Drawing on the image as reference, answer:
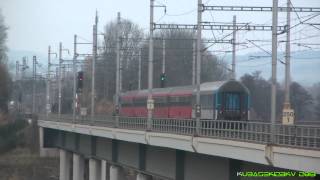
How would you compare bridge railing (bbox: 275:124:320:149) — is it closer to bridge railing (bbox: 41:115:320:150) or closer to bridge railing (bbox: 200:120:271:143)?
bridge railing (bbox: 41:115:320:150)

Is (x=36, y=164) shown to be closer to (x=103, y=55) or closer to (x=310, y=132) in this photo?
(x=103, y=55)

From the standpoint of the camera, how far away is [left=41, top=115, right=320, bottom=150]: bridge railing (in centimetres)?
2355

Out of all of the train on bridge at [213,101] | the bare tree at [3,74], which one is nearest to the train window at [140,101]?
the train on bridge at [213,101]

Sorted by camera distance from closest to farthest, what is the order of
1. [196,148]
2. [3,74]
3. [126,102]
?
[196,148] → [126,102] → [3,74]

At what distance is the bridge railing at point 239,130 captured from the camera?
23.5 meters

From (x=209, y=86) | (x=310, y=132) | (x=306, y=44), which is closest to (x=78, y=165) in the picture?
(x=209, y=86)

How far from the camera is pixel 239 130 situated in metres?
28.7

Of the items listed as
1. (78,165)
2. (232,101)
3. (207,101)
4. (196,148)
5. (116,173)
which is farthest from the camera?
(78,165)

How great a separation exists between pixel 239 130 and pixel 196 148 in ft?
14.1

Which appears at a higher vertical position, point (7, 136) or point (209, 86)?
point (209, 86)

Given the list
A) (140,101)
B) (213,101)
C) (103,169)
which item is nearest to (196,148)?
(213,101)

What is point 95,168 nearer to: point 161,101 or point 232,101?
point 161,101

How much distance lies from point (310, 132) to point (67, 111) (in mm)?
99100

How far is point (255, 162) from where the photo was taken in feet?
84.7
